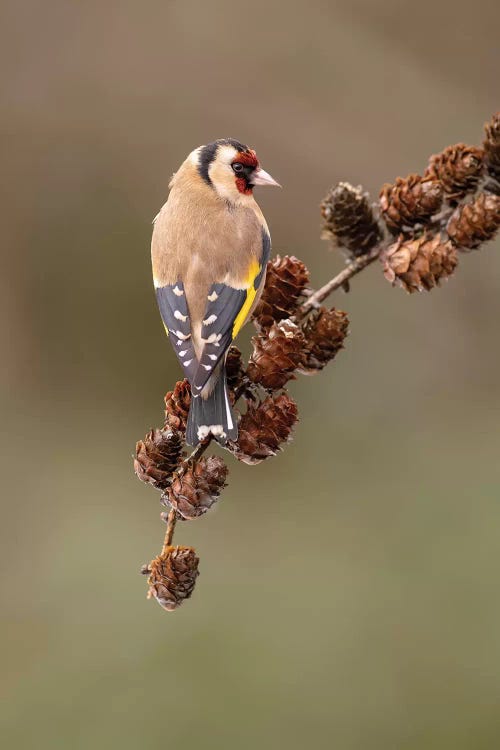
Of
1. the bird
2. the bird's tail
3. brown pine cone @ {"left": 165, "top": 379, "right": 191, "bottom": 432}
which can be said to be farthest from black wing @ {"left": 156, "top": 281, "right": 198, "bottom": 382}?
the bird's tail

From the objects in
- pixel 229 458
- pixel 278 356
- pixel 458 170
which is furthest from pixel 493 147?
pixel 229 458

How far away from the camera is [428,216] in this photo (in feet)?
5.80

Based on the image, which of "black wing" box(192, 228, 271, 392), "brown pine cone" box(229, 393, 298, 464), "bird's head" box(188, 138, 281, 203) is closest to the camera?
"brown pine cone" box(229, 393, 298, 464)

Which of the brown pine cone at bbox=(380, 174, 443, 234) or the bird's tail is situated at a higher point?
the brown pine cone at bbox=(380, 174, 443, 234)

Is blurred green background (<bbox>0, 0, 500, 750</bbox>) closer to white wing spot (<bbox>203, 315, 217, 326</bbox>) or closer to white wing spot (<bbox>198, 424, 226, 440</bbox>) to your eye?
white wing spot (<bbox>203, 315, 217, 326</bbox>)

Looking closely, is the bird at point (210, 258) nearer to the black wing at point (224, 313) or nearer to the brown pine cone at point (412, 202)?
the black wing at point (224, 313)

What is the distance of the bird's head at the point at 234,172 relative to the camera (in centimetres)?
232

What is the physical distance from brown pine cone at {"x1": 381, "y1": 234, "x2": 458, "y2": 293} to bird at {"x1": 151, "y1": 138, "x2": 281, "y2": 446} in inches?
11.3

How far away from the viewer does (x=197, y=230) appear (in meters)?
2.16

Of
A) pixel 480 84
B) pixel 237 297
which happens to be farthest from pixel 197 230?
pixel 480 84

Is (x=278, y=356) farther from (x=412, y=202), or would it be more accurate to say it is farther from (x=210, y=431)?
(x=412, y=202)

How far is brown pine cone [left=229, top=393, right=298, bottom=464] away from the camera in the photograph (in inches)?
64.6

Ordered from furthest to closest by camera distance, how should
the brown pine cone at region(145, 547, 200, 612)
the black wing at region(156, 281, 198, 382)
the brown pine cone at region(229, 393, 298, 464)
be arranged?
1. the black wing at region(156, 281, 198, 382)
2. the brown pine cone at region(229, 393, 298, 464)
3. the brown pine cone at region(145, 547, 200, 612)

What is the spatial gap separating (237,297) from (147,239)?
227cm
